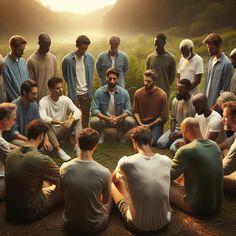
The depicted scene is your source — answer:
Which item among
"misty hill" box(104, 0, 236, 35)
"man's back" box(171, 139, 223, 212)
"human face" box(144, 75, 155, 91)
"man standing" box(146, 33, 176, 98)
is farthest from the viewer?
"misty hill" box(104, 0, 236, 35)

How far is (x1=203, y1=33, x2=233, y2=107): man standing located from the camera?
690cm

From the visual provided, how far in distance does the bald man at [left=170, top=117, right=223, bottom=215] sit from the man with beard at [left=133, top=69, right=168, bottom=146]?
9.32ft

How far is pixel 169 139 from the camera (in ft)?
23.5

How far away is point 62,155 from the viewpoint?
258 inches

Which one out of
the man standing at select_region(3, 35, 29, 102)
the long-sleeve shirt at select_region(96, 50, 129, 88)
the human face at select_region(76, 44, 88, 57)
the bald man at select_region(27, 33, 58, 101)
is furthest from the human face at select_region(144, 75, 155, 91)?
the man standing at select_region(3, 35, 29, 102)

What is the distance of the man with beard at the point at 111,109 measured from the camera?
24.2 ft

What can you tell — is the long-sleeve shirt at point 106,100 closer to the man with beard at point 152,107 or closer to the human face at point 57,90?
the man with beard at point 152,107

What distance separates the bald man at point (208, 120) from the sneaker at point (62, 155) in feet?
7.40

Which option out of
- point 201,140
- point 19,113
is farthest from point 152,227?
point 19,113

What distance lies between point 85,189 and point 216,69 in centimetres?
409

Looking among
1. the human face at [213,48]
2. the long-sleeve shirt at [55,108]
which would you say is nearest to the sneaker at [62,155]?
the long-sleeve shirt at [55,108]

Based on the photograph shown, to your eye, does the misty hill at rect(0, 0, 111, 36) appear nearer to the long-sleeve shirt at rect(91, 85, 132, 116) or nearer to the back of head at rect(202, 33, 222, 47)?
the long-sleeve shirt at rect(91, 85, 132, 116)

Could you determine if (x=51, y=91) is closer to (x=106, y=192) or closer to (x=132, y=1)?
(x=106, y=192)

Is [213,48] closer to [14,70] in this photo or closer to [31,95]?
[31,95]
